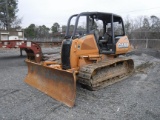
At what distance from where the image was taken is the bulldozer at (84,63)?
17.5 feet

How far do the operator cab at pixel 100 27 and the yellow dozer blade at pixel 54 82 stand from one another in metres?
1.22

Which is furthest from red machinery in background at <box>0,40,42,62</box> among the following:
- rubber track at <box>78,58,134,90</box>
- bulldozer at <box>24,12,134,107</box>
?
rubber track at <box>78,58,134,90</box>

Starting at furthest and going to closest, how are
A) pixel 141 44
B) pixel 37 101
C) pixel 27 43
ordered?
pixel 141 44
pixel 27 43
pixel 37 101

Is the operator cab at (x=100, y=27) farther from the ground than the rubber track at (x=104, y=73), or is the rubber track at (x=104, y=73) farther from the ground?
the operator cab at (x=100, y=27)

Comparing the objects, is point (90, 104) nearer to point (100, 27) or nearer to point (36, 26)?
point (100, 27)

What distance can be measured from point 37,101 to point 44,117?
38.0 inches

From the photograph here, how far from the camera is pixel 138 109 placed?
174 inches

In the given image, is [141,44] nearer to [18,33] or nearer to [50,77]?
[50,77]

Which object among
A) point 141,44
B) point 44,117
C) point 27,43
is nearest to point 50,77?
point 44,117

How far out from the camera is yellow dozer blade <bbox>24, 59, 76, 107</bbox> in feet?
16.0

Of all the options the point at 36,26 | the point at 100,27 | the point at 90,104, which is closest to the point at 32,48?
the point at 100,27

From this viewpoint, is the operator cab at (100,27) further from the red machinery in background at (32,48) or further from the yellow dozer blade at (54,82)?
the red machinery in background at (32,48)

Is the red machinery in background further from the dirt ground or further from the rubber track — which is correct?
the rubber track

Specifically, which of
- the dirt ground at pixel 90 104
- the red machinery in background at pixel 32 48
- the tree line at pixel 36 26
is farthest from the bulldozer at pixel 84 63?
the tree line at pixel 36 26
